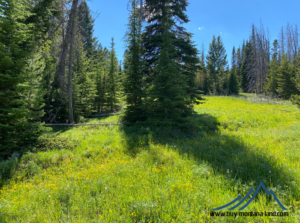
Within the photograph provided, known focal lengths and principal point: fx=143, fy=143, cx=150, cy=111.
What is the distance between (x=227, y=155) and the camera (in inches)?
212

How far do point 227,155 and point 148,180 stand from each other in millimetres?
3263

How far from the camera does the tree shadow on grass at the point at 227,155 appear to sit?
3.64 m

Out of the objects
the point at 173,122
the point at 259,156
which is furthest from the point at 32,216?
the point at 173,122

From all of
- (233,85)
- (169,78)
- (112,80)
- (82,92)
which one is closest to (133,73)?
(169,78)

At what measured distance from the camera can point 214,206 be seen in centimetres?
288

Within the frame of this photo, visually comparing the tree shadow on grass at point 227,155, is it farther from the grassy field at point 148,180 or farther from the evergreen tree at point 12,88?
the evergreen tree at point 12,88

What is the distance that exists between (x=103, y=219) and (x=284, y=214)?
3380 mm

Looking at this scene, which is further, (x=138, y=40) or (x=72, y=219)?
(x=138, y=40)

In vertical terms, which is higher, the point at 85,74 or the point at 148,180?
the point at 85,74

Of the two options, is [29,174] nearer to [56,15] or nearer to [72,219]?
[72,219]

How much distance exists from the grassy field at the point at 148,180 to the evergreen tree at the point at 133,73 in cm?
363

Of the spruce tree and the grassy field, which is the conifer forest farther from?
the spruce tree

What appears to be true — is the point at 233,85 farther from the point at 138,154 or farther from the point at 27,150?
the point at 27,150

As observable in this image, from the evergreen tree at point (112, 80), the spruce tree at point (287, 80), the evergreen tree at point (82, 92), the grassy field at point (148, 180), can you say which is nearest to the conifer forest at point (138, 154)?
the grassy field at point (148, 180)
